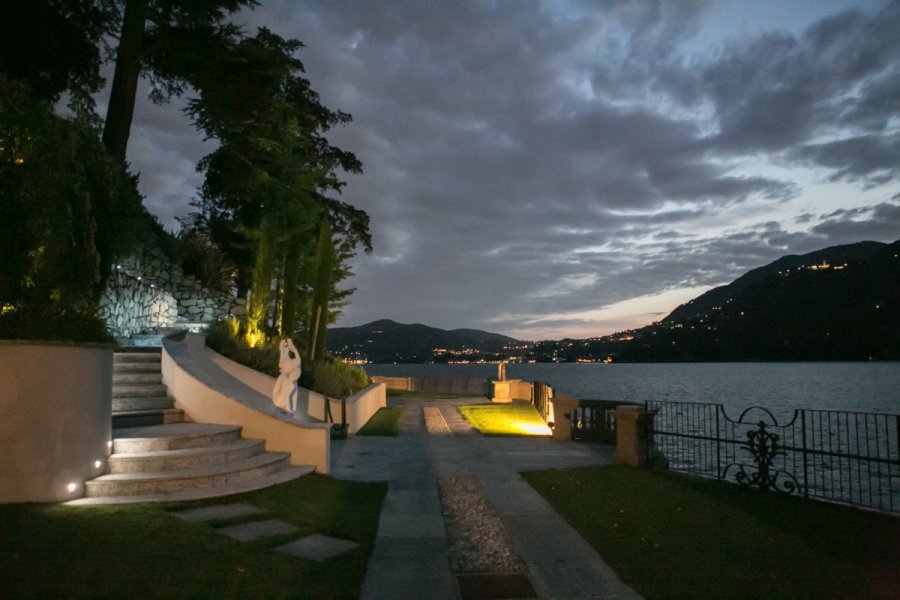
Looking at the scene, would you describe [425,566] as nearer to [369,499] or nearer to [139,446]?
[369,499]

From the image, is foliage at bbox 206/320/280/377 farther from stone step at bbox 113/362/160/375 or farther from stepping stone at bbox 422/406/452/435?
stepping stone at bbox 422/406/452/435

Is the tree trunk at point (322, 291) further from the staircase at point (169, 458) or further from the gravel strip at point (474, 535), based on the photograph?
the gravel strip at point (474, 535)

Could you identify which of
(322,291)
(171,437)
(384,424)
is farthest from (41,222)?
(322,291)

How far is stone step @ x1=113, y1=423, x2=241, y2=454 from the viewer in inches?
313

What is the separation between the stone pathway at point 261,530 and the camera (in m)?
5.57

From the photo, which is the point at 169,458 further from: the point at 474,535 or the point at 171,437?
the point at 474,535

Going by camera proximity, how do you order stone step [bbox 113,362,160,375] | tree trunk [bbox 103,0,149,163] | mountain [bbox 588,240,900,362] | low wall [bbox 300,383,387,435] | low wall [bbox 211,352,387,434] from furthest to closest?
mountain [bbox 588,240,900,362] < tree trunk [bbox 103,0,149,163] < low wall [bbox 300,383,387,435] < low wall [bbox 211,352,387,434] < stone step [bbox 113,362,160,375]

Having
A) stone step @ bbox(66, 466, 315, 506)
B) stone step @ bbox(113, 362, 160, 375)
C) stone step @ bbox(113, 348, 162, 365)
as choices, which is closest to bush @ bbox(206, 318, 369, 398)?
stone step @ bbox(113, 348, 162, 365)

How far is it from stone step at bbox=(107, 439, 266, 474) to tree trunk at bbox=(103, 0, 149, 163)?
11567 mm

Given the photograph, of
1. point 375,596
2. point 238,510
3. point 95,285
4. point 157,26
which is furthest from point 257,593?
point 157,26

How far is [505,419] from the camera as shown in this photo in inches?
790

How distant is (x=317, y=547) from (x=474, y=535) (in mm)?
1673

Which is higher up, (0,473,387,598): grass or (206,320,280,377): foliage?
(206,320,280,377): foliage

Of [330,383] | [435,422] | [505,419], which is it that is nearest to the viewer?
[330,383]
